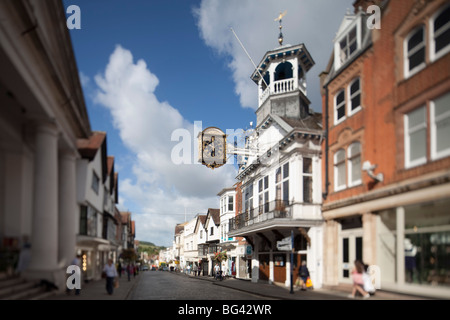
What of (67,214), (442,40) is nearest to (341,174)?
(442,40)

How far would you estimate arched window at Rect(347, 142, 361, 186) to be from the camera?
943 cm

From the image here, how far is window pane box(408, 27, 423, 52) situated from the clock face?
374 inches

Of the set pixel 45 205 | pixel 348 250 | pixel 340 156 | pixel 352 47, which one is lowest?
pixel 348 250

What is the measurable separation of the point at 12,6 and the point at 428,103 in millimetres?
9336

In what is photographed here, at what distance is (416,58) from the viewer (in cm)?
795

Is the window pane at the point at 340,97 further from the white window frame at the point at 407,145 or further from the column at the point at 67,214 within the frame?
the column at the point at 67,214

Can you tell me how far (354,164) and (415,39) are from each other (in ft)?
11.1

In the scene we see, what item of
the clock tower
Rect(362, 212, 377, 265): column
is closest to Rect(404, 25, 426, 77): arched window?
Rect(362, 212, 377, 265): column

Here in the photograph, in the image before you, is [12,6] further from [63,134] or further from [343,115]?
[343,115]

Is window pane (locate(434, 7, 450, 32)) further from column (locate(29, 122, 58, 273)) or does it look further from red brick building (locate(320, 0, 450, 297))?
column (locate(29, 122, 58, 273))

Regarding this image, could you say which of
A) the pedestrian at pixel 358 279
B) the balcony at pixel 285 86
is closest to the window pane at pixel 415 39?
the pedestrian at pixel 358 279

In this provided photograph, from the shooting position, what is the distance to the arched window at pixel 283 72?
75.1ft

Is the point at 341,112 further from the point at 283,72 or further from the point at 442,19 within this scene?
the point at 283,72
